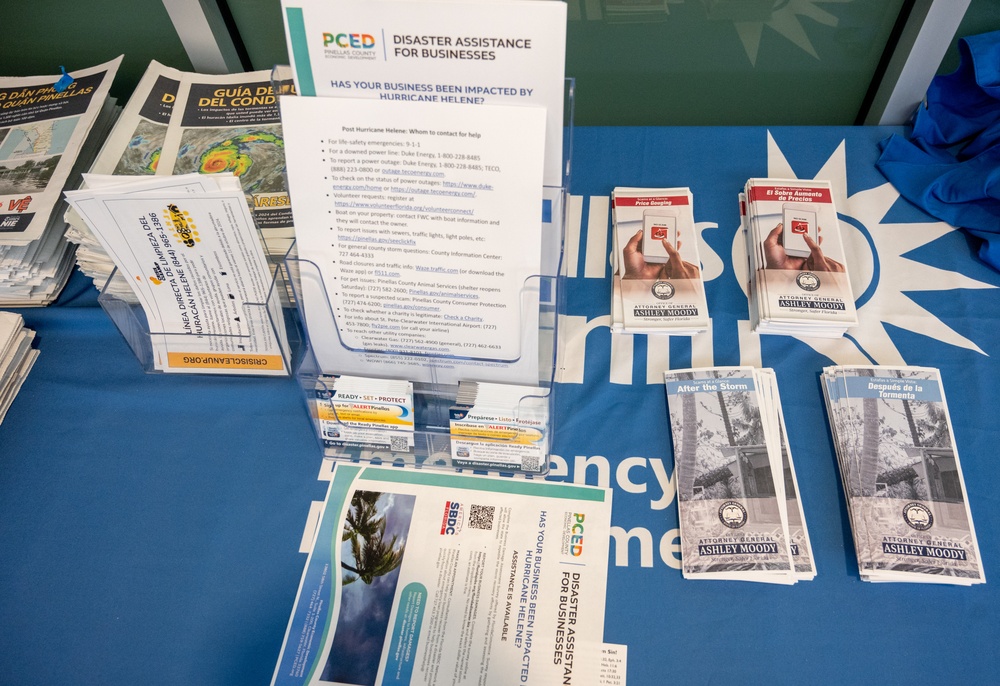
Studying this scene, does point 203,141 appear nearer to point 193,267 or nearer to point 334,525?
point 193,267

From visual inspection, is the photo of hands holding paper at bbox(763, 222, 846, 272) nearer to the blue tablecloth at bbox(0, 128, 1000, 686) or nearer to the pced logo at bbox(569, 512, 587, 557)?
the blue tablecloth at bbox(0, 128, 1000, 686)

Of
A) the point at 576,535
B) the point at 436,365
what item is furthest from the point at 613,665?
the point at 436,365

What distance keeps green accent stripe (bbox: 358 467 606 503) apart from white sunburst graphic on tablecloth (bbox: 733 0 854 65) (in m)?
0.81

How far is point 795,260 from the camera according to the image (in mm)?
1026

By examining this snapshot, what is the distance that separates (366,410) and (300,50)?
0.39 m

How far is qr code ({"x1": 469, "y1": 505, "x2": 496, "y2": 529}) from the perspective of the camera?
859mm

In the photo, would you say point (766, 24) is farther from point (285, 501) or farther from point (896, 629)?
point (285, 501)

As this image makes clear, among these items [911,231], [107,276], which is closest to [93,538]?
[107,276]

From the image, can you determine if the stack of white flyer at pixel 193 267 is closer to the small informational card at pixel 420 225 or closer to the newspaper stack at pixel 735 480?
the small informational card at pixel 420 225

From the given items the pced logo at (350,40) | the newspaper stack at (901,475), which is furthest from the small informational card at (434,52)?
the newspaper stack at (901,475)

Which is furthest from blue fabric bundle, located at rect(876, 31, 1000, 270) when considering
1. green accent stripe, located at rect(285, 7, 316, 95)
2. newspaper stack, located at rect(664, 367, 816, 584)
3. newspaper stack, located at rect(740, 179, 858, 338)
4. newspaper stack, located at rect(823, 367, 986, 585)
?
green accent stripe, located at rect(285, 7, 316, 95)

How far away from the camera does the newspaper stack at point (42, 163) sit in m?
1.02

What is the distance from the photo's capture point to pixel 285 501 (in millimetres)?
901

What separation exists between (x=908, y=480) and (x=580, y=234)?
1.80 feet
